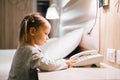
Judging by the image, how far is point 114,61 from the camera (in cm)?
122

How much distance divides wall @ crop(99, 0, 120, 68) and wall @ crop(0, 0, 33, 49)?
3704mm

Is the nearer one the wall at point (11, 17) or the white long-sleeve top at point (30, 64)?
the white long-sleeve top at point (30, 64)

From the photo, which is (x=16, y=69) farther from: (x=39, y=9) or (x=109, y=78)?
(x=39, y=9)

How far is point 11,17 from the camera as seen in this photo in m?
4.97

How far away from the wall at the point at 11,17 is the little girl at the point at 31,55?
3807 mm

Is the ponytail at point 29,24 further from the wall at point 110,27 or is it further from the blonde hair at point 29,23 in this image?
the wall at point 110,27

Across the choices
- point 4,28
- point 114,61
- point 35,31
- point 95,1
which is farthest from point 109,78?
point 4,28

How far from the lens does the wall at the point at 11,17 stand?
492 centimetres

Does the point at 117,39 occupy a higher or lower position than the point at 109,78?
higher

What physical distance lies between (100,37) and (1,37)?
3.86 metres

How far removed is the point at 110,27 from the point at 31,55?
53 cm

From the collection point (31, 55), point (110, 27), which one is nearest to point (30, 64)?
point (31, 55)

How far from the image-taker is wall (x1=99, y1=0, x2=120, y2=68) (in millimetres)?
1184

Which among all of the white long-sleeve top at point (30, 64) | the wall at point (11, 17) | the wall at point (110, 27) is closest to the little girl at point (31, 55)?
the white long-sleeve top at point (30, 64)
